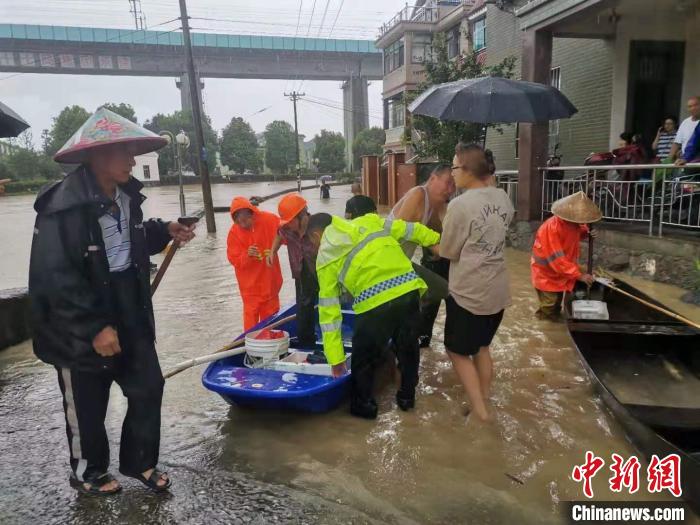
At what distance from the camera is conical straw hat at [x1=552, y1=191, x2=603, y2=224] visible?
5.20m

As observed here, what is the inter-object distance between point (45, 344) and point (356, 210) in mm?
2223

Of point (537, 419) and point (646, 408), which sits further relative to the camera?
point (537, 419)

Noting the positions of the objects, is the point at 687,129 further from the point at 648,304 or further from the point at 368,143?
the point at 368,143

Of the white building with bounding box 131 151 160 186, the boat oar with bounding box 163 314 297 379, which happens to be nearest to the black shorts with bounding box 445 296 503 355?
the boat oar with bounding box 163 314 297 379

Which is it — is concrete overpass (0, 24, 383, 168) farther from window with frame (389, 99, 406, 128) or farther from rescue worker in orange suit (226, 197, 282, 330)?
rescue worker in orange suit (226, 197, 282, 330)

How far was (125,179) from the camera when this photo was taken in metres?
2.83

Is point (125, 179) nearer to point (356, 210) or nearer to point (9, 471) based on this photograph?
point (356, 210)

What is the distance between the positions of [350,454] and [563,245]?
3.29 meters

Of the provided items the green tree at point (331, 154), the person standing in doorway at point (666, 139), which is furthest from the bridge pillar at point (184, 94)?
the person standing in doorway at point (666, 139)

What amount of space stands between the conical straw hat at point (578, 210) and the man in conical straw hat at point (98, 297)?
395 cm

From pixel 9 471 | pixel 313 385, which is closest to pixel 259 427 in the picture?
pixel 313 385

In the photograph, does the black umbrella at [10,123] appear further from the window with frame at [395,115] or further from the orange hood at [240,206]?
the window with frame at [395,115]

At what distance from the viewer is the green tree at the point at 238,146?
60.0m

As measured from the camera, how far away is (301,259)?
14.7 feet
